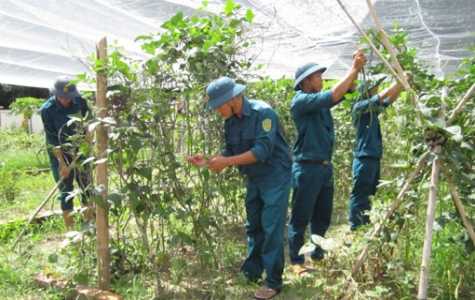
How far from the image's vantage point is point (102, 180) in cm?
313

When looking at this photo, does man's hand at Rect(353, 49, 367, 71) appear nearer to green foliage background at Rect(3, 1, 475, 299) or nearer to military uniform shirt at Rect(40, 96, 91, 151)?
green foliage background at Rect(3, 1, 475, 299)

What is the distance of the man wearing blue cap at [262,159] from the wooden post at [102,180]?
23.3 inches

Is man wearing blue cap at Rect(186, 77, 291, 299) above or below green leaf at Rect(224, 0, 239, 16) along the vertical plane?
below

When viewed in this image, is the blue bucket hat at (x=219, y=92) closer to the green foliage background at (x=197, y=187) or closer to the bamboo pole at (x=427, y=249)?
the green foliage background at (x=197, y=187)

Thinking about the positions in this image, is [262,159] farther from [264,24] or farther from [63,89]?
[63,89]

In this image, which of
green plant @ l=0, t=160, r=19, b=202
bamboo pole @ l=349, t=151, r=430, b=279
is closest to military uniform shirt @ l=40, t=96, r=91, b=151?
green plant @ l=0, t=160, r=19, b=202

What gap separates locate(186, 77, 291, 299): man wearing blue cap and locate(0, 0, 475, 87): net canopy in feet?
2.58

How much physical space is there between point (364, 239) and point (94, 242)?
1.85m

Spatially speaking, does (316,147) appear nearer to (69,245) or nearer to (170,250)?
(170,250)

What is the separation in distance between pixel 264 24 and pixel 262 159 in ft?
4.71

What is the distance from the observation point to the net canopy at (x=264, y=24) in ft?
11.8

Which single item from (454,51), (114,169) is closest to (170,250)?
(114,169)

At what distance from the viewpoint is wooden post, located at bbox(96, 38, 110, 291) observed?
3.06 metres

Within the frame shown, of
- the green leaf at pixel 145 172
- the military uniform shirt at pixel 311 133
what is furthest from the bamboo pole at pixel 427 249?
the green leaf at pixel 145 172
